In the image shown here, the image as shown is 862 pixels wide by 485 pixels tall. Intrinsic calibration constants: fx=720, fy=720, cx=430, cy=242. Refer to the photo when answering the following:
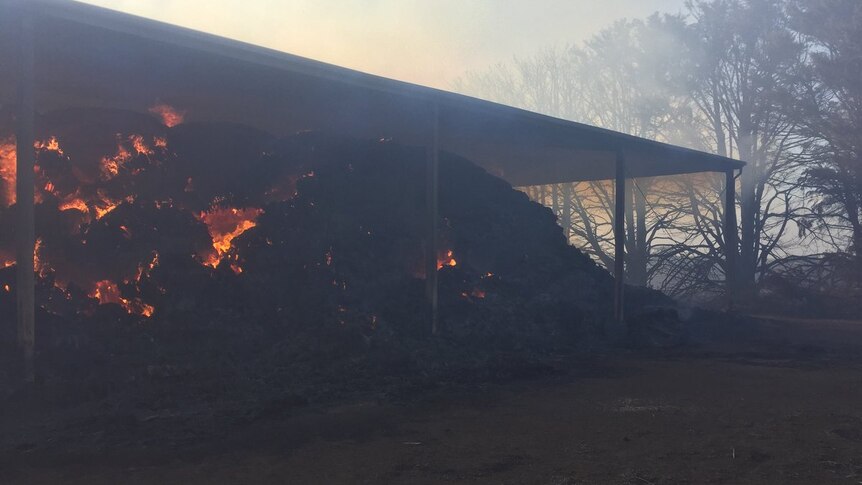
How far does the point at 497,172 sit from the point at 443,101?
30.3 feet

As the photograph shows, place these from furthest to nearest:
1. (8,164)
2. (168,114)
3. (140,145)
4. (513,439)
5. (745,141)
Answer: (745,141), (168,114), (140,145), (8,164), (513,439)

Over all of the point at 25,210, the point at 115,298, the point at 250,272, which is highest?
the point at 25,210

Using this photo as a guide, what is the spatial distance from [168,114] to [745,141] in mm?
21105

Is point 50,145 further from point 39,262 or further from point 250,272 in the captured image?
point 250,272

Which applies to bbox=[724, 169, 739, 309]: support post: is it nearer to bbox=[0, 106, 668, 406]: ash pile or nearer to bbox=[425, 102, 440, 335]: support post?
bbox=[0, 106, 668, 406]: ash pile

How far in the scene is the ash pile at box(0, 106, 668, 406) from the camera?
916 cm

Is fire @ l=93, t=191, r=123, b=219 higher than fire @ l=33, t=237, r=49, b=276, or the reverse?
fire @ l=93, t=191, r=123, b=219

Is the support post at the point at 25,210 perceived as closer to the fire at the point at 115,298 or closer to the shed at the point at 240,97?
the shed at the point at 240,97

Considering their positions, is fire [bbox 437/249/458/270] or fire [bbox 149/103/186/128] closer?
fire [bbox 149/103/186/128]

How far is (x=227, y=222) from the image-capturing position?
1191 cm

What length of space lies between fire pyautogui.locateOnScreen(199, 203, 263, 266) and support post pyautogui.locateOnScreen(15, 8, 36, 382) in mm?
4235

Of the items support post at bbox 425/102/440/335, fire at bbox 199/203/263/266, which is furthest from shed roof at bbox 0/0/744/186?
fire at bbox 199/203/263/266

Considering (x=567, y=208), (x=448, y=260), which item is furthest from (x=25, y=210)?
(x=567, y=208)

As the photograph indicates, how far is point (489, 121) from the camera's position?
12578 mm
